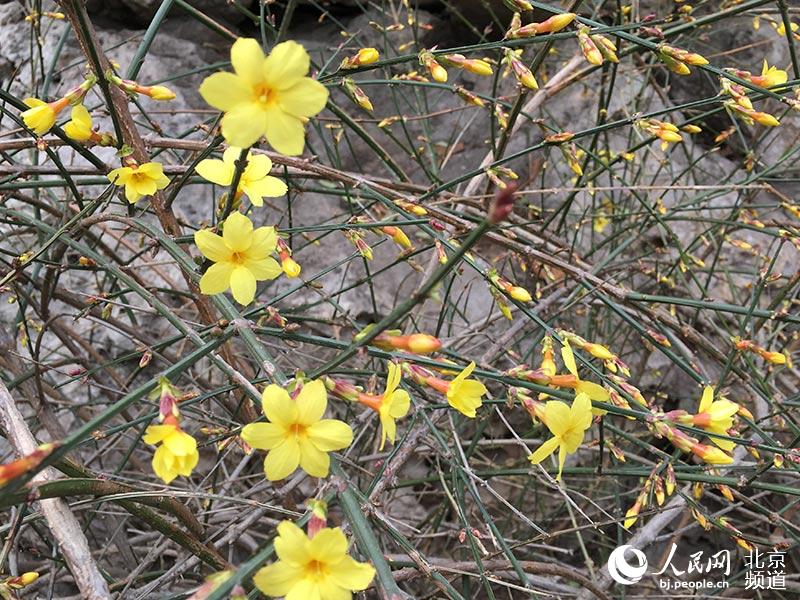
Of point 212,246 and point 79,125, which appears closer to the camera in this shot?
point 212,246

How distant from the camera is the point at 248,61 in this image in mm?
792

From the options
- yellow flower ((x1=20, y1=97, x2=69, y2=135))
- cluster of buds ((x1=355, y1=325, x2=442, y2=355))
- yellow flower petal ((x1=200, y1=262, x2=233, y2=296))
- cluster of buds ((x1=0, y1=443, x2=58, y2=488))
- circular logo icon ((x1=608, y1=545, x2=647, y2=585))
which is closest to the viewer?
cluster of buds ((x1=0, y1=443, x2=58, y2=488))

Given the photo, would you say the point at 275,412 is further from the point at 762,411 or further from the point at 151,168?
the point at 762,411

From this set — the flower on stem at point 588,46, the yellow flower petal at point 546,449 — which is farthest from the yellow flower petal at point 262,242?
the flower on stem at point 588,46

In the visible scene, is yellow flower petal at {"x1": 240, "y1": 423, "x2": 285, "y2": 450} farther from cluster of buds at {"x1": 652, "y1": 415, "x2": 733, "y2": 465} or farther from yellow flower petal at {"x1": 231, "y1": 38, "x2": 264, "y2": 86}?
cluster of buds at {"x1": 652, "y1": 415, "x2": 733, "y2": 465}

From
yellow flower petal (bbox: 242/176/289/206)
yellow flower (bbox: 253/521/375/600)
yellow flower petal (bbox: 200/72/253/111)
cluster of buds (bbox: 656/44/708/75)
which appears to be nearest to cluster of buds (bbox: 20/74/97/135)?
yellow flower petal (bbox: 242/176/289/206)

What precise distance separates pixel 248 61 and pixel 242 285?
389 millimetres

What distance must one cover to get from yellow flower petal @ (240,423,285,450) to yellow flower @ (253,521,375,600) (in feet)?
0.36

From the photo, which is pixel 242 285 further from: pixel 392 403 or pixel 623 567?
pixel 623 567

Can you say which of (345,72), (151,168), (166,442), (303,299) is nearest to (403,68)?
(303,299)

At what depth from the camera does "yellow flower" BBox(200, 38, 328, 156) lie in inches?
31.0

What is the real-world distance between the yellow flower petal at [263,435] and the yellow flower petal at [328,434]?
0.13 ft

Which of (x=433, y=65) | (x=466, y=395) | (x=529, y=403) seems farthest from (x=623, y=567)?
(x=433, y=65)

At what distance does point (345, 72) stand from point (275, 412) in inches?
33.6
